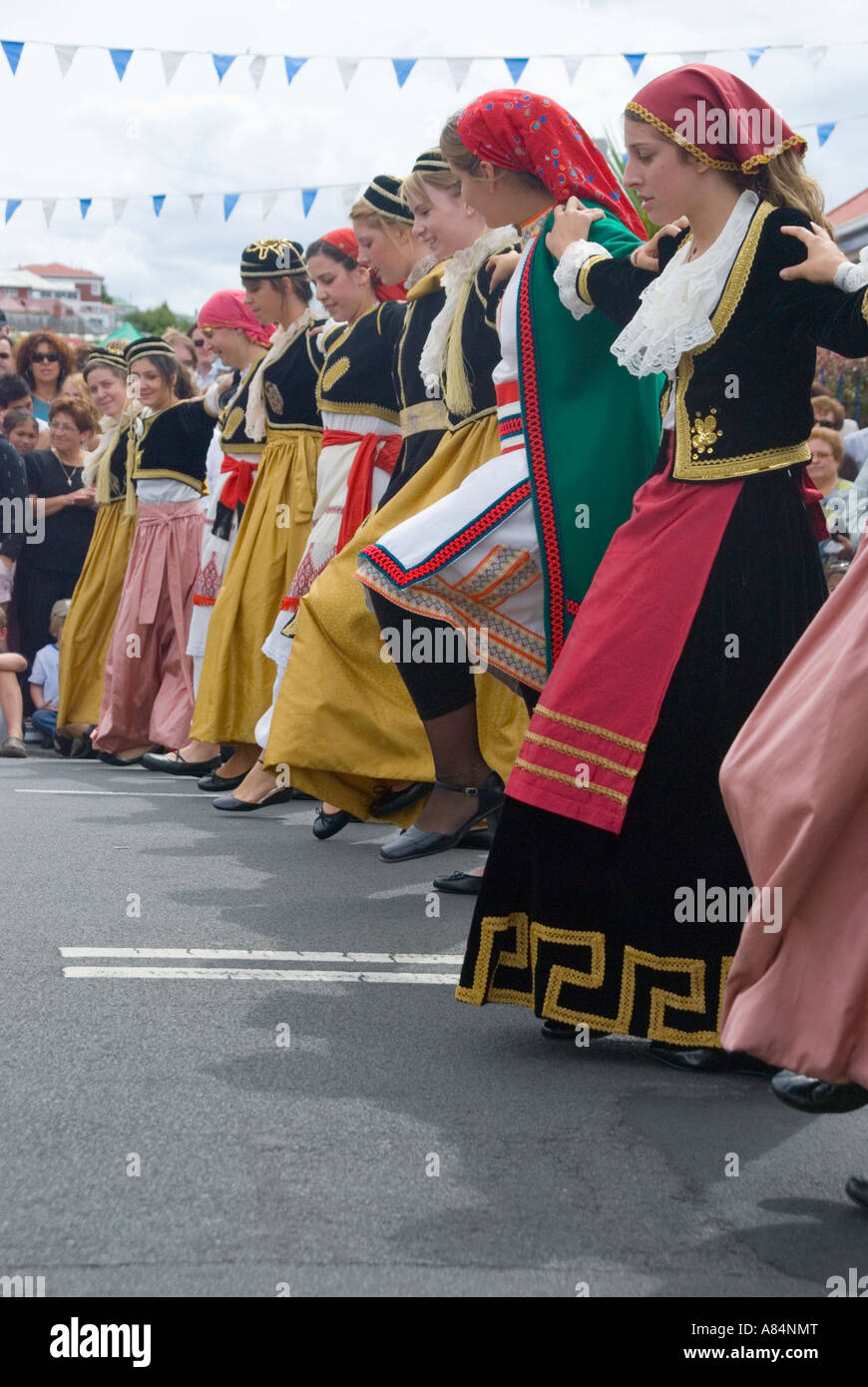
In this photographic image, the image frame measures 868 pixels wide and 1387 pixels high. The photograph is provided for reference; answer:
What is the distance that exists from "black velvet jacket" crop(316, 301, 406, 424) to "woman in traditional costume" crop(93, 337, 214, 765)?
242 centimetres

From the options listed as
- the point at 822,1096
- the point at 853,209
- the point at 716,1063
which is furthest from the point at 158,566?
the point at 853,209

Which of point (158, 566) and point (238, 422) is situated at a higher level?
point (238, 422)

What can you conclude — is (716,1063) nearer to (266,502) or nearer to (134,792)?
(266,502)

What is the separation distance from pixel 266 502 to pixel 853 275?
185 inches

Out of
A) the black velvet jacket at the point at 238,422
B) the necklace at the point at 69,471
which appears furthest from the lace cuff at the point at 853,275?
the necklace at the point at 69,471

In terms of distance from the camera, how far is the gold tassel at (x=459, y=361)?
5188mm

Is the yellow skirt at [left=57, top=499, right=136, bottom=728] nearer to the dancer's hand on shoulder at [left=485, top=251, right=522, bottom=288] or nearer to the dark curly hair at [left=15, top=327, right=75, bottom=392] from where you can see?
the dark curly hair at [left=15, top=327, right=75, bottom=392]

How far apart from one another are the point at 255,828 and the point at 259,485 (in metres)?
1.70

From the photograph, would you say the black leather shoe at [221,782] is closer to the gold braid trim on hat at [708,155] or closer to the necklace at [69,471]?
the necklace at [69,471]

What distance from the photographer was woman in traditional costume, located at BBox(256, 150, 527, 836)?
5.20m

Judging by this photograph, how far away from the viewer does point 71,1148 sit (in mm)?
2984

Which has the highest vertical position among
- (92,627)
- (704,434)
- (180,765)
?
(704,434)

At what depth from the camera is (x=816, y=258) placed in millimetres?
3316
